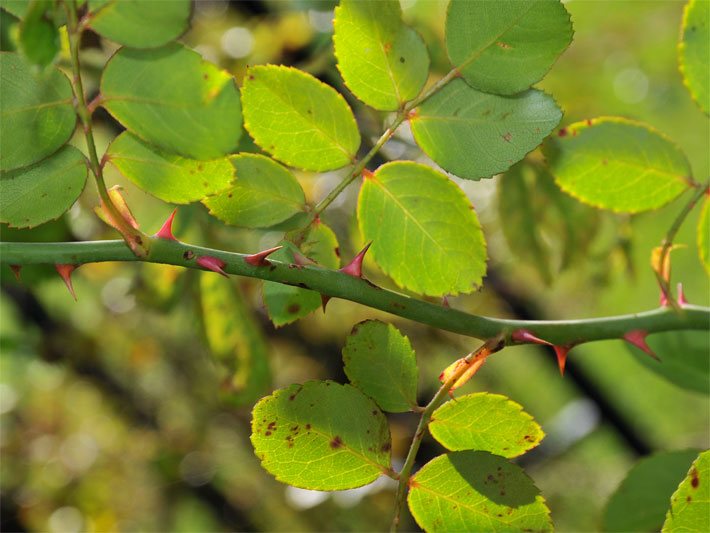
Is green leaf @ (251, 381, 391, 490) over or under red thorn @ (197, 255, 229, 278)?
under

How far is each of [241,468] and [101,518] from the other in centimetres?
30

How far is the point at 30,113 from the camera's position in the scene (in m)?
0.46

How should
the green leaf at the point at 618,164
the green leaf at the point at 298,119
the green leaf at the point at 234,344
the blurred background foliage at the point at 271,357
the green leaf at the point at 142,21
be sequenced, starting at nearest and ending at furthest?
the green leaf at the point at 142,21 < the green leaf at the point at 298,119 < the green leaf at the point at 618,164 < the green leaf at the point at 234,344 < the blurred background foliage at the point at 271,357

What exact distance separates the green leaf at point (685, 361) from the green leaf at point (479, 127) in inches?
13.2

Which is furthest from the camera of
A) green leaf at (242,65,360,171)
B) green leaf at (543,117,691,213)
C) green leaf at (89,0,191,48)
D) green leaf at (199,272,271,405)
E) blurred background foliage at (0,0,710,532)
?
blurred background foliage at (0,0,710,532)

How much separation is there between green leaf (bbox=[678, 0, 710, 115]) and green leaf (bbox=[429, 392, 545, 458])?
11.1 inches

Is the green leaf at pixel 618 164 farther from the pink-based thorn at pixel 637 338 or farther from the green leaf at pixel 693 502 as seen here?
the green leaf at pixel 693 502

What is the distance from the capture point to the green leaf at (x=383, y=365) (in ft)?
1.69

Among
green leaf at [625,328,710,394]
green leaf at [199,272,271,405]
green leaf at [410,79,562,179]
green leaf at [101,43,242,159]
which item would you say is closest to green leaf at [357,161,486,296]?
green leaf at [410,79,562,179]

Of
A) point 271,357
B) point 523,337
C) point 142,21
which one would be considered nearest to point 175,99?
point 142,21

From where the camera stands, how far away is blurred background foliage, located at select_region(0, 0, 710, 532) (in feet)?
4.44

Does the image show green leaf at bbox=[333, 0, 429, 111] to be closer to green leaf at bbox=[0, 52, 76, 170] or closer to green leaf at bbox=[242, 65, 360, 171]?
green leaf at bbox=[242, 65, 360, 171]

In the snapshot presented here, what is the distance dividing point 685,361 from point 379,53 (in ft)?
1.41

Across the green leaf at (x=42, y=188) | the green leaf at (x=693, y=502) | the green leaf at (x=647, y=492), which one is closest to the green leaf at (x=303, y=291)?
the green leaf at (x=42, y=188)
